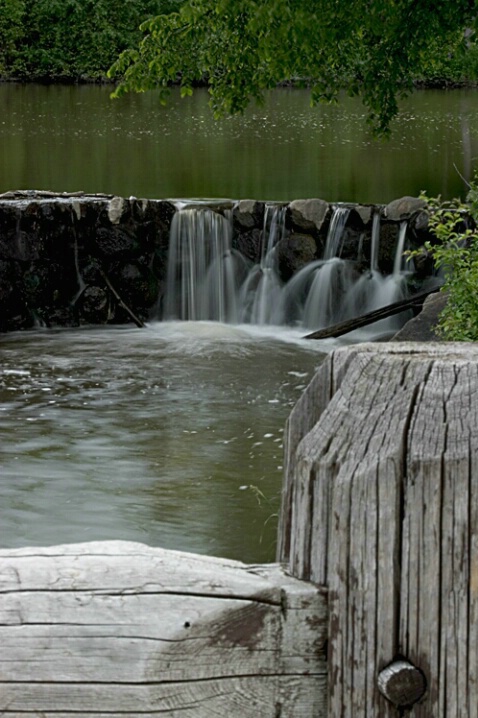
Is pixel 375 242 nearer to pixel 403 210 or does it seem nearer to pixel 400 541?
pixel 403 210

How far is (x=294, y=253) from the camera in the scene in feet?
52.2

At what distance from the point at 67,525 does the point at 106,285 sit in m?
8.24

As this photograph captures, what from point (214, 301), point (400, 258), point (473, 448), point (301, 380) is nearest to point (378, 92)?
point (301, 380)

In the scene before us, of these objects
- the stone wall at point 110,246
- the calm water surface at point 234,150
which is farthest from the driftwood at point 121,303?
the calm water surface at point 234,150

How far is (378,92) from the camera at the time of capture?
1143 centimetres

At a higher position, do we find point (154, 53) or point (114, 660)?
point (154, 53)

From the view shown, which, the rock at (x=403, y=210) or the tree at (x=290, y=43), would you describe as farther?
the rock at (x=403, y=210)

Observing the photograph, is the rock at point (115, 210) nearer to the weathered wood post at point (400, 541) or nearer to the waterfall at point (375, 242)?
the waterfall at point (375, 242)

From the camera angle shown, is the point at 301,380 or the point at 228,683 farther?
the point at 301,380

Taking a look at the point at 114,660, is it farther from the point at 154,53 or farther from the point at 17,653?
the point at 154,53

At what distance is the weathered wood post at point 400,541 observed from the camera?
1636mm

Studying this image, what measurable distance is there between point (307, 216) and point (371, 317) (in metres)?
2.05

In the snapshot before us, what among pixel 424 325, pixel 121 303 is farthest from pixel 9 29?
pixel 424 325

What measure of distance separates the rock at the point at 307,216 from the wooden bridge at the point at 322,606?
46.7 ft
